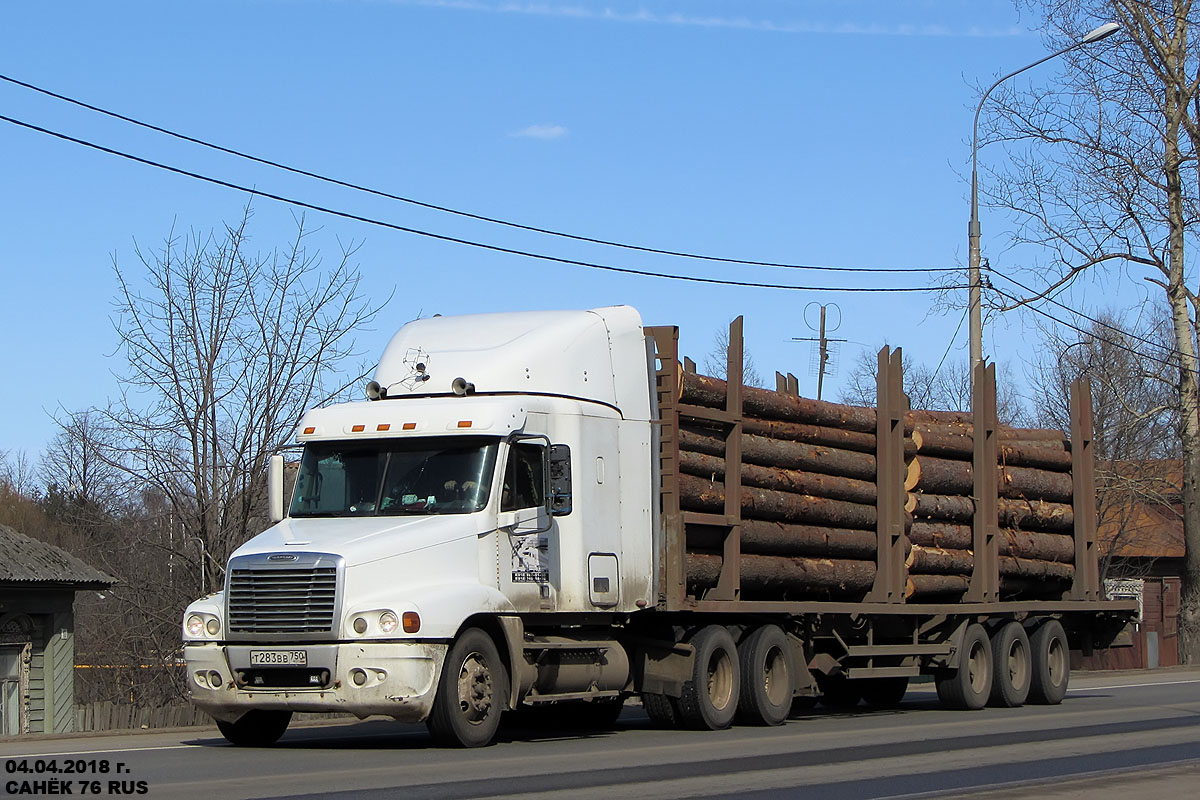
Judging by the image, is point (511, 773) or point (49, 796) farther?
point (511, 773)

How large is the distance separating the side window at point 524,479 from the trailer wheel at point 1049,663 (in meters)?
9.75

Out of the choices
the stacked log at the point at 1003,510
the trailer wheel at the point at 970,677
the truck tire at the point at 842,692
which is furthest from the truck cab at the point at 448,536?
the trailer wheel at the point at 970,677

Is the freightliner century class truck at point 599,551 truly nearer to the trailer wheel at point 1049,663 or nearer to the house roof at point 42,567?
the trailer wheel at point 1049,663

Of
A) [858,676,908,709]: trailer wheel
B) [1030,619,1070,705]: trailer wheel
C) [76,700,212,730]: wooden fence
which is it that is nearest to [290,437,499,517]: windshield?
[76,700,212,730]: wooden fence

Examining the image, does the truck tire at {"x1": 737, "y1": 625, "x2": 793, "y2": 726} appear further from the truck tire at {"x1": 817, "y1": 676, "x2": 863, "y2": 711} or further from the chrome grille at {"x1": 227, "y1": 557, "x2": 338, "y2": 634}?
the chrome grille at {"x1": 227, "y1": 557, "x2": 338, "y2": 634}

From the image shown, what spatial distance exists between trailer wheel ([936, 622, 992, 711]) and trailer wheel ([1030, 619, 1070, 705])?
46.4 inches

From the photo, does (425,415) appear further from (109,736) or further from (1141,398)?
(1141,398)

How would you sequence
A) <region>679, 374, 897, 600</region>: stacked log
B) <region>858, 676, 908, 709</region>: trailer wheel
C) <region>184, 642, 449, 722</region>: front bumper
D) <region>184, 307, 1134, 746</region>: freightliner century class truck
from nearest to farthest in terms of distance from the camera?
<region>184, 642, 449, 722</region>: front bumper, <region>184, 307, 1134, 746</region>: freightliner century class truck, <region>679, 374, 897, 600</region>: stacked log, <region>858, 676, 908, 709</region>: trailer wheel

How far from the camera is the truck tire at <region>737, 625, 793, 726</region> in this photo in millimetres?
16000

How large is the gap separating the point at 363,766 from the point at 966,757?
195 inches

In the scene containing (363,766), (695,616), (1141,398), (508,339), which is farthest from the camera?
(1141,398)

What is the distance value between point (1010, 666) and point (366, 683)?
1104 centimetres

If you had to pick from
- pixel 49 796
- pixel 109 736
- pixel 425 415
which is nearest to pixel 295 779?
pixel 49 796

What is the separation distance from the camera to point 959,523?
20.0 metres
